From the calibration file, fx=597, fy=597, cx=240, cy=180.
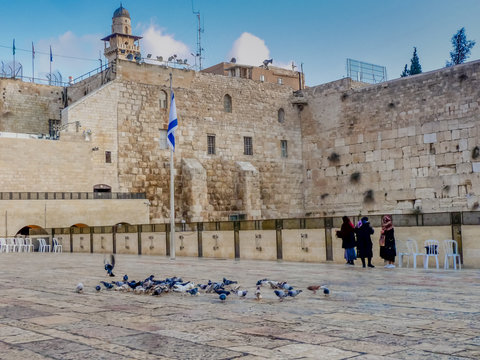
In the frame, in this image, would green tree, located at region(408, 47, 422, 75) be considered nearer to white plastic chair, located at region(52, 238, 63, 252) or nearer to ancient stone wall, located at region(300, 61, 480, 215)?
ancient stone wall, located at region(300, 61, 480, 215)

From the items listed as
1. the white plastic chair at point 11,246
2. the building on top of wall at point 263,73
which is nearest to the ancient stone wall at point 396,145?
the building on top of wall at point 263,73

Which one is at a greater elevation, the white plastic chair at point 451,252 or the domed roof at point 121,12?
the domed roof at point 121,12

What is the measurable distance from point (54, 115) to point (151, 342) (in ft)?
89.4

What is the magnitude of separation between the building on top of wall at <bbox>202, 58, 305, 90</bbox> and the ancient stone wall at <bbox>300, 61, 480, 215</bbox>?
11.2m

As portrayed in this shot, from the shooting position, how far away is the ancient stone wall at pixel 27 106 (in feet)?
90.5

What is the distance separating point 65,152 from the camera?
938 inches

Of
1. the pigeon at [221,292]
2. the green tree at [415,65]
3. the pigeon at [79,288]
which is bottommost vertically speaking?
the pigeon at [221,292]

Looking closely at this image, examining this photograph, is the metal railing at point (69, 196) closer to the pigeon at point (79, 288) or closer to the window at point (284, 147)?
the window at point (284, 147)

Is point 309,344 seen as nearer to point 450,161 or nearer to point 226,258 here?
point 226,258

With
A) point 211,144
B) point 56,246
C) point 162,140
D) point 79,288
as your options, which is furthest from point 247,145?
point 79,288

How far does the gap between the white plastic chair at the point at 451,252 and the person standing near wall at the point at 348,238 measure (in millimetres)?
1631

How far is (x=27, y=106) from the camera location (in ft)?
92.5

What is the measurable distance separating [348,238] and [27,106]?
21.4 meters

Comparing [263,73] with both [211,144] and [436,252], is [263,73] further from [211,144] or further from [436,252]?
[436,252]
